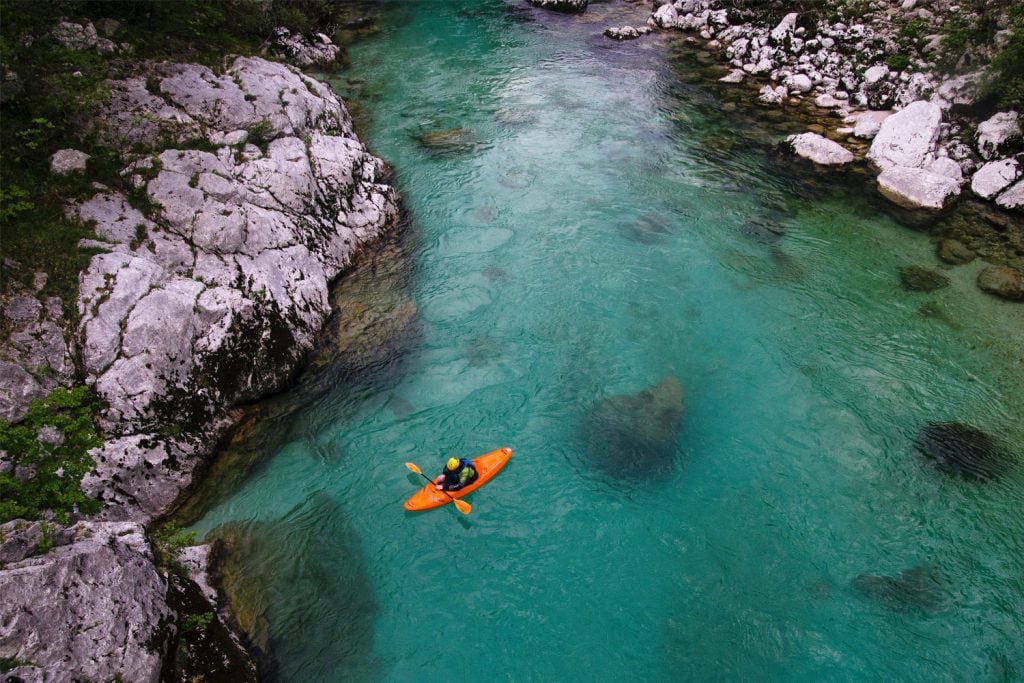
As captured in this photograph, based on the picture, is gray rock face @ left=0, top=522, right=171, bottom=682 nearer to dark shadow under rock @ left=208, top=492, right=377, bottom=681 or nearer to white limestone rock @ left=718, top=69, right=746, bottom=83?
dark shadow under rock @ left=208, top=492, right=377, bottom=681

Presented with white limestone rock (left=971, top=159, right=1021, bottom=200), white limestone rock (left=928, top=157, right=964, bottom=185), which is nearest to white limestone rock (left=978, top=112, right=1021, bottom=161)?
white limestone rock (left=971, top=159, right=1021, bottom=200)

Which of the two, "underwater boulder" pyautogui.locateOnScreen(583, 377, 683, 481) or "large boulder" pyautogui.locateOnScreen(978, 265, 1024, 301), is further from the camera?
"large boulder" pyautogui.locateOnScreen(978, 265, 1024, 301)

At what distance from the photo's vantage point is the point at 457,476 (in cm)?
1205

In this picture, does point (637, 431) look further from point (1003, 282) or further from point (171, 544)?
point (1003, 282)

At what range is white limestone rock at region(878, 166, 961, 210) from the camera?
2009 cm

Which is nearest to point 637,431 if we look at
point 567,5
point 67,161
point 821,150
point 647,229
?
point 647,229

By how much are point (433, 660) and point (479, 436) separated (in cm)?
486

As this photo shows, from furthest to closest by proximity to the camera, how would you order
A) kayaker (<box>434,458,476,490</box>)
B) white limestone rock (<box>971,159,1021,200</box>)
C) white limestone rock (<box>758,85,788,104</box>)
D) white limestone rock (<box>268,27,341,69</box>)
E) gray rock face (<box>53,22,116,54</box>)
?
white limestone rock (<box>268,27,341,69</box>) → white limestone rock (<box>758,85,788,104</box>) → white limestone rock (<box>971,159,1021,200</box>) → gray rock face (<box>53,22,116,54</box>) → kayaker (<box>434,458,476,490</box>)

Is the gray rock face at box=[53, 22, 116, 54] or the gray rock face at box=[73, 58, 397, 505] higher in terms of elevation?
the gray rock face at box=[53, 22, 116, 54]

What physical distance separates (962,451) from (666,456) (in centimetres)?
663

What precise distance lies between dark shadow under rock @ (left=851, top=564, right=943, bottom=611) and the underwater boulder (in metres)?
4.16

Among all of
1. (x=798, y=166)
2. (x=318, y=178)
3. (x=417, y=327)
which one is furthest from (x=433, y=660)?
(x=798, y=166)

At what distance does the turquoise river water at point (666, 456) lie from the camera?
33.9ft

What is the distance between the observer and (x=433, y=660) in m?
10.1
